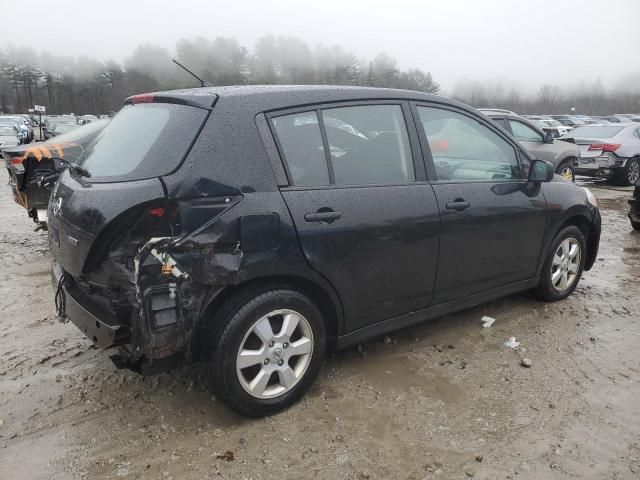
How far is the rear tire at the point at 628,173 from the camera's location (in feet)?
40.0

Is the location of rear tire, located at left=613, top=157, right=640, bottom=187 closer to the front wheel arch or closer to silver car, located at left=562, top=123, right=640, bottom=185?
silver car, located at left=562, top=123, right=640, bottom=185

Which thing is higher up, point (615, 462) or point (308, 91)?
point (308, 91)

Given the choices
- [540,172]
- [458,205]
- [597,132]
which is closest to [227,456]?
[458,205]

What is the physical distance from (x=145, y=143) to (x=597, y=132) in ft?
43.9

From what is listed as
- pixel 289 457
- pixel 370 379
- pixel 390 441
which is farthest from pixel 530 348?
pixel 289 457

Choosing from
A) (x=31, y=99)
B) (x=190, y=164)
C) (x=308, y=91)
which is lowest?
(x=31, y=99)

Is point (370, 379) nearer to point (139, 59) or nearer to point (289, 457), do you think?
point (289, 457)

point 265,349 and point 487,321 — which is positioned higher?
point 265,349

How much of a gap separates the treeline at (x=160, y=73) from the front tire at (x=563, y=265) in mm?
5813

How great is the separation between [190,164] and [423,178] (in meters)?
1.52

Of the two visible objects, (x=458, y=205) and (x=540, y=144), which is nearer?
(x=458, y=205)

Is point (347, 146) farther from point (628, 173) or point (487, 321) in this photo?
point (628, 173)

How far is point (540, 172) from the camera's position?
3.89 m

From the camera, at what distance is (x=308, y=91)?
2.95 m
